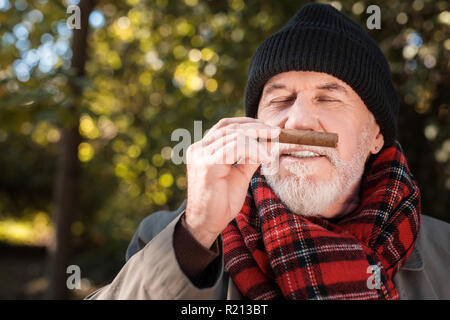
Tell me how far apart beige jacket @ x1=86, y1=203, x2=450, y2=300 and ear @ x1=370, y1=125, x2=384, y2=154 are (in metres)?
0.51

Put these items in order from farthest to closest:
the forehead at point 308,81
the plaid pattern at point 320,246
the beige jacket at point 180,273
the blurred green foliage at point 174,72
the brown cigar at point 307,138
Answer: the blurred green foliage at point 174,72
the forehead at point 308,81
the plaid pattern at point 320,246
the brown cigar at point 307,138
the beige jacket at point 180,273

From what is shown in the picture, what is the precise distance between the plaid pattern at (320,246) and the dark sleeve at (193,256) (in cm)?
40

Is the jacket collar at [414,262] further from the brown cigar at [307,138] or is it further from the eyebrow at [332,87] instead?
the eyebrow at [332,87]

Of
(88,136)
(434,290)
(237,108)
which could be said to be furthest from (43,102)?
(88,136)

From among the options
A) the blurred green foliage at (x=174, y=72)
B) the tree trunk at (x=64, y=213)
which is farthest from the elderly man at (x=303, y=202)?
the tree trunk at (x=64, y=213)

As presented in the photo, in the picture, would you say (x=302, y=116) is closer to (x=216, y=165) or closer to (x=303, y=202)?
(x=303, y=202)

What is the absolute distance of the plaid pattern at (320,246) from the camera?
1.84 m

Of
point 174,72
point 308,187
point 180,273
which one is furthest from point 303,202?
point 174,72

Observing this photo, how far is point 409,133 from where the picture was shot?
4.05 m

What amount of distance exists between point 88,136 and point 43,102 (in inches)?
178

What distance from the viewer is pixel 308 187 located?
6.89ft

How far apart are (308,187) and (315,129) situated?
0.31 meters

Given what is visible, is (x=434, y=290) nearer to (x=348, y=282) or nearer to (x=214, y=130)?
(x=348, y=282)

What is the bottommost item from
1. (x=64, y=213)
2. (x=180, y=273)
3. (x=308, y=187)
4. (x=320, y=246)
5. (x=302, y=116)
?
(x=64, y=213)
